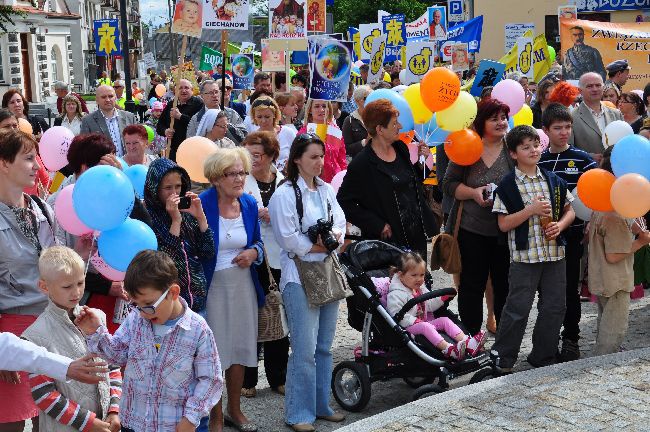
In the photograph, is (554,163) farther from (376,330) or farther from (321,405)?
(321,405)

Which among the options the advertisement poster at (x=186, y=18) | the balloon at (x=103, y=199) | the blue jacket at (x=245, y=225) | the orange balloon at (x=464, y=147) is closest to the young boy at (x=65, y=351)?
the balloon at (x=103, y=199)

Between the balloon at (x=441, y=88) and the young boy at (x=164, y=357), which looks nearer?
the young boy at (x=164, y=357)

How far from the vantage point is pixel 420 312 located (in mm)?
6723

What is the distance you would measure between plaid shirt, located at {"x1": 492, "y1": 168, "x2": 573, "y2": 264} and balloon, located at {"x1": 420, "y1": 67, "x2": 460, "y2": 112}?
1.16 m

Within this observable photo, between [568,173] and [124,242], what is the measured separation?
377 centimetres

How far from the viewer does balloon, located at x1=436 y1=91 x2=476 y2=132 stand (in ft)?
26.2

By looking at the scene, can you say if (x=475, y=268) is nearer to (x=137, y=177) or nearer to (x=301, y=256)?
(x=301, y=256)

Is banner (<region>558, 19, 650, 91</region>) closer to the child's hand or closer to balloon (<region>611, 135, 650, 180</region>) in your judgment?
balloon (<region>611, 135, 650, 180</region>)

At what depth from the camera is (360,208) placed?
7168 mm

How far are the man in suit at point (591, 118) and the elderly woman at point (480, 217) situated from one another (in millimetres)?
1624

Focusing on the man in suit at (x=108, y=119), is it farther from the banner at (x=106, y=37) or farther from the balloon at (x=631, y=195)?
the banner at (x=106, y=37)

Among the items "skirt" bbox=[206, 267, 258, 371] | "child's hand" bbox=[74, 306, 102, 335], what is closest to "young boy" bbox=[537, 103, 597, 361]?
"skirt" bbox=[206, 267, 258, 371]

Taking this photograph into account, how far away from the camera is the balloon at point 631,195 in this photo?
6.79 m

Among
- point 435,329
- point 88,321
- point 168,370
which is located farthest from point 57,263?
point 435,329
